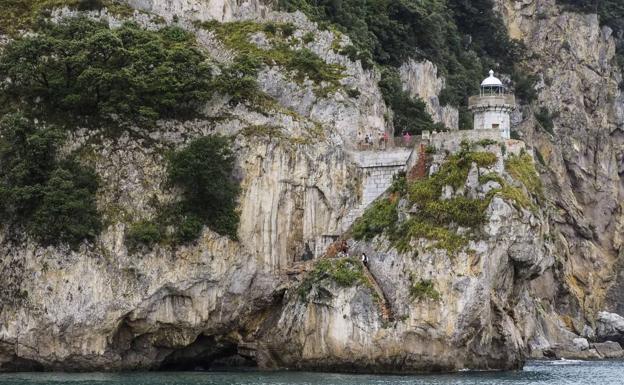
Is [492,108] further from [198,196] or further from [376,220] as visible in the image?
[198,196]

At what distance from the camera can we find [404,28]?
289 feet

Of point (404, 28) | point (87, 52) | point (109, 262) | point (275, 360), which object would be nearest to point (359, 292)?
point (275, 360)

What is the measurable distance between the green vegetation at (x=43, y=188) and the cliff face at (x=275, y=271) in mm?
796

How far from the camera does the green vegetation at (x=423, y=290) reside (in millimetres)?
62062

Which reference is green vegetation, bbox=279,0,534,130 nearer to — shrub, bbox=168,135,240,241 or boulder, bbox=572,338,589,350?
shrub, bbox=168,135,240,241

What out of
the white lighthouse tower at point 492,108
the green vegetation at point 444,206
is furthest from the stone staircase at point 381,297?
the white lighthouse tower at point 492,108

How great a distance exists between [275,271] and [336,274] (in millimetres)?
3340

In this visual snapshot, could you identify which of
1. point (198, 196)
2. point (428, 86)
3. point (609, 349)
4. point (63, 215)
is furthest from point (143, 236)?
point (609, 349)

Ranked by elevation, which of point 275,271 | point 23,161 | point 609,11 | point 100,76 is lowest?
point 275,271

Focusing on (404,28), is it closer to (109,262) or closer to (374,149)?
(374,149)

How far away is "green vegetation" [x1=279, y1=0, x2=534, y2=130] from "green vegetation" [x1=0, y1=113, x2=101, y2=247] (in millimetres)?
16165

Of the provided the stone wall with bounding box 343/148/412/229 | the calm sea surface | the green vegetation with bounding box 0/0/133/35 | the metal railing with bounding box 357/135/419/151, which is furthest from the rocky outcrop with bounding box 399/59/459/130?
the calm sea surface

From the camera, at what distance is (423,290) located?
62312 mm

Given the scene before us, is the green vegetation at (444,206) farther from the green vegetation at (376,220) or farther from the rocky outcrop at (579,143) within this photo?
the rocky outcrop at (579,143)
